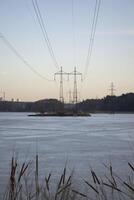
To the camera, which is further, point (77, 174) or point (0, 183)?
point (77, 174)

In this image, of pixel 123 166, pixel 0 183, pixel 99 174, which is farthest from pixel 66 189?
pixel 123 166

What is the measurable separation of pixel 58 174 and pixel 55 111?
138 meters

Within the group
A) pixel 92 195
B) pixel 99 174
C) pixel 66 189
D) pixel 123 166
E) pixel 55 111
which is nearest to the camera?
pixel 66 189

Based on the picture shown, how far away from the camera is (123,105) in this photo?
163m

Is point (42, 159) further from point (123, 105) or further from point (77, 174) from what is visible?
point (123, 105)

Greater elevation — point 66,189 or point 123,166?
point 66,189

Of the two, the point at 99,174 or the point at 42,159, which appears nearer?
the point at 99,174

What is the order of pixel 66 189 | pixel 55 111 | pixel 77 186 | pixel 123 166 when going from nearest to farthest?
pixel 66 189 < pixel 77 186 < pixel 123 166 < pixel 55 111

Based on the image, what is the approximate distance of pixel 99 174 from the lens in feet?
44.0

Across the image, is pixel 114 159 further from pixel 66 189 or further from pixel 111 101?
pixel 111 101

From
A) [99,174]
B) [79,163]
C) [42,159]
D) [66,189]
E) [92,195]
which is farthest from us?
[42,159]

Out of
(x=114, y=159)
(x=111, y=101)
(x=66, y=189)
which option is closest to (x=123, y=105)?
(x=111, y=101)

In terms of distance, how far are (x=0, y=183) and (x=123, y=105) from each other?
6039 inches

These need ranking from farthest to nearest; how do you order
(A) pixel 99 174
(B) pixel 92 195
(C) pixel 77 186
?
(A) pixel 99 174 → (C) pixel 77 186 → (B) pixel 92 195
